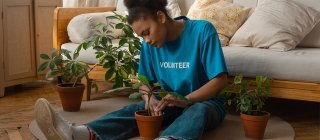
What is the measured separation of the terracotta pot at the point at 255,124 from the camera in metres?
1.76

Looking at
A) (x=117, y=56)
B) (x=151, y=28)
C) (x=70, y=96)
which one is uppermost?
(x=151, y=28)

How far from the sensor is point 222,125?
2.01 m

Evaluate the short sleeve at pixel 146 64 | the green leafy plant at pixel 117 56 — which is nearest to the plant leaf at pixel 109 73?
the green leafy plant at pixel 117 56

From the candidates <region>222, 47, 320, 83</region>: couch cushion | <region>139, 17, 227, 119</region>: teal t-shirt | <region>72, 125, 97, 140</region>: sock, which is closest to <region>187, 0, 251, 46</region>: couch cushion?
<region>222, 47, 320, 83</region>: couch cushion

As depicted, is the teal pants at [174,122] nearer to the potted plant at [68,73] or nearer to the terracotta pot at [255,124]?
the terracotta pot at [255,124]

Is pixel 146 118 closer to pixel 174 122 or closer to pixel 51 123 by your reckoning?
pixel 174 122

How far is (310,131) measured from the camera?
195 cm

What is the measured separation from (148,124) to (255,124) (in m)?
0.46

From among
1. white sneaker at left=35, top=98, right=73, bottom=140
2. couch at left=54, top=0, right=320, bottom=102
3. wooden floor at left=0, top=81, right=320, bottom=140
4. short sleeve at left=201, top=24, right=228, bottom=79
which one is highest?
short sleeve at left=201, top=24, right=228, bottom=79

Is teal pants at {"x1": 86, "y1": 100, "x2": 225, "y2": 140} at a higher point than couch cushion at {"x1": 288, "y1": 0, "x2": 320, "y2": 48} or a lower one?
lower

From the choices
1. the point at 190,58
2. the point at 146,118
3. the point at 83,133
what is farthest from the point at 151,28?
the point at 83,133

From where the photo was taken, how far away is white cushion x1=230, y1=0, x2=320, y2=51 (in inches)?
87.4

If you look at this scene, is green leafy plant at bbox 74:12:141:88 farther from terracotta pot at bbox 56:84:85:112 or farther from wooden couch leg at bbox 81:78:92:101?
wooden couch leg at bbox 81:78:92:101

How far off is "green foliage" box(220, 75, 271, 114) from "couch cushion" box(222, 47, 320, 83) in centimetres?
6
